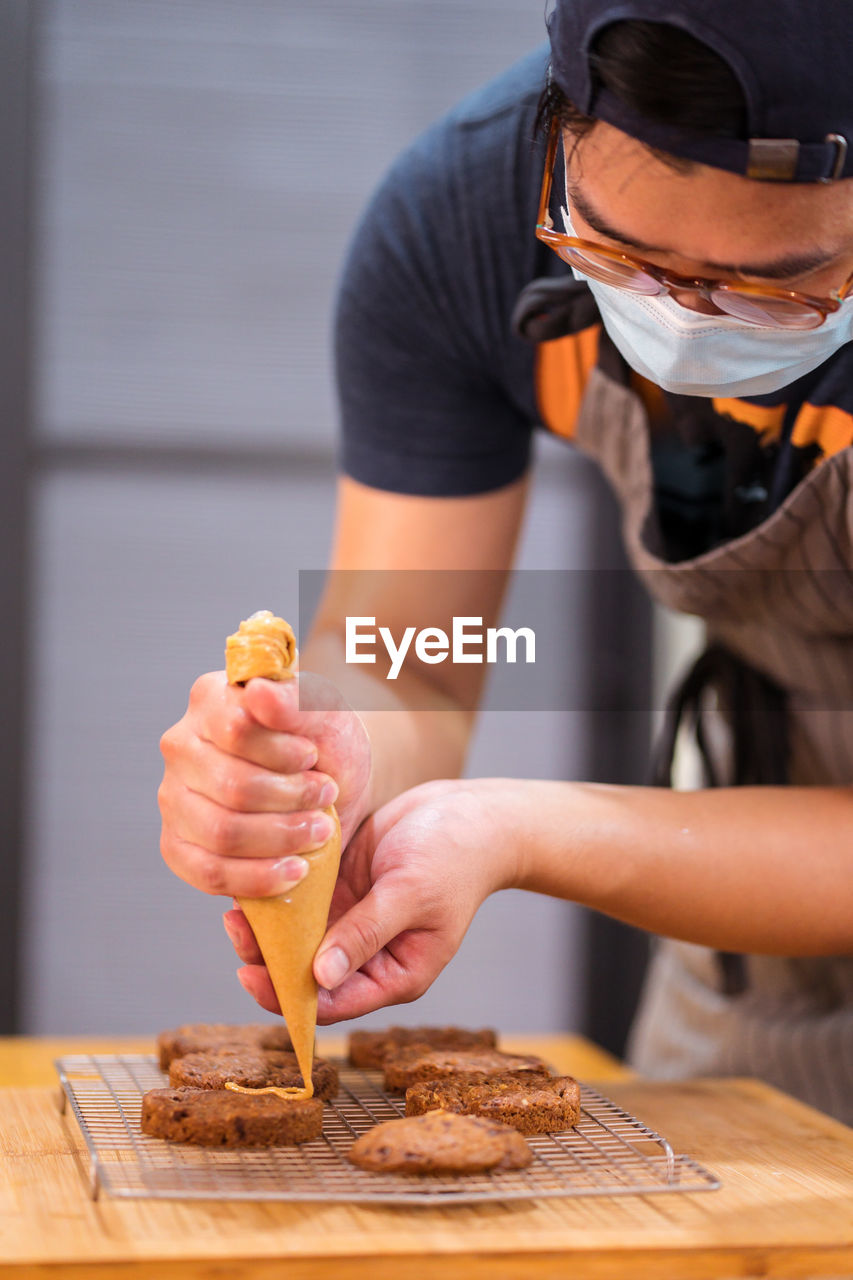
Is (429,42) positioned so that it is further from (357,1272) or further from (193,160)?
(357,1272)

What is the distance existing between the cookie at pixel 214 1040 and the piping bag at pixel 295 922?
0.43ft

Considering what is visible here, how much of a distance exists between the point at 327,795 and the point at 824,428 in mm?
477

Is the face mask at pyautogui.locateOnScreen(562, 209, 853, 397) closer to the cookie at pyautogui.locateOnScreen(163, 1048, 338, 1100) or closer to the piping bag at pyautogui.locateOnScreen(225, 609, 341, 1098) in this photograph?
the piping bag at pyautogui.locateOnScreen(225, 609, 341, 1098)

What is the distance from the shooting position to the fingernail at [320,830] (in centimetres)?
83

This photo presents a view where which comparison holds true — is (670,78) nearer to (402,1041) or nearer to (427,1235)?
(427,1235)

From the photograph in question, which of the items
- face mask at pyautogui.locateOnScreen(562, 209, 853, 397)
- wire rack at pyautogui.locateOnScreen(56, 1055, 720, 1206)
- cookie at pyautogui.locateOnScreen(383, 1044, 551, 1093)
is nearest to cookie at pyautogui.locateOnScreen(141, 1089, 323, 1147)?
wire rack at pyautogui.locateOnScreen(56, 1055, 720, 1206)

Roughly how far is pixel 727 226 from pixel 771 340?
0.13 metres

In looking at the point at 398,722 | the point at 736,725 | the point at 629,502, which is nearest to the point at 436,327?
the point at 629,502

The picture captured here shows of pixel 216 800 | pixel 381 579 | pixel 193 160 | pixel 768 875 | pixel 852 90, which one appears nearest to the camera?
pixel 852 90

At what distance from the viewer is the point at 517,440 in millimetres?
1238

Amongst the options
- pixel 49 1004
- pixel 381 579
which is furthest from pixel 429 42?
pixel 49 1004

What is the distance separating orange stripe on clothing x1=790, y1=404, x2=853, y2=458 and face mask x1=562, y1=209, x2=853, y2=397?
9 centimetres

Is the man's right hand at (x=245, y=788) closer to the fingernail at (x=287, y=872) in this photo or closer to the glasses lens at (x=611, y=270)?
the fingernail at (x=287, y=872)

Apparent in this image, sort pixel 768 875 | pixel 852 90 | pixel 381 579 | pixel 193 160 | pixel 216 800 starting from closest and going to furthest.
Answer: pixel 852 90
pixel 216 800
pixel 768 875
pixel 381 579
pixel 193 160
